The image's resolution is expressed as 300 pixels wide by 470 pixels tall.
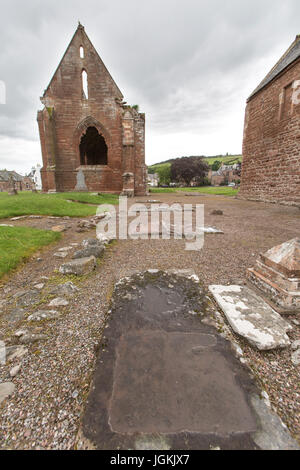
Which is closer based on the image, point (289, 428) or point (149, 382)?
point (289, 428)

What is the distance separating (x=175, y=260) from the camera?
3.34m

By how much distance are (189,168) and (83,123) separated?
4282 cm

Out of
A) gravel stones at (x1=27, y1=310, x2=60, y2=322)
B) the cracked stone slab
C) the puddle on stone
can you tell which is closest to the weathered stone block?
gravel stones at (x1=27, y1=310, x2=60, y2=322)

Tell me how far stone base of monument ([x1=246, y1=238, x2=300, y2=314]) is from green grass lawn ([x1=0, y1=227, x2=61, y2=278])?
3.48 meters

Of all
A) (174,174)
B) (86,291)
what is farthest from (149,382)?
(174,174)

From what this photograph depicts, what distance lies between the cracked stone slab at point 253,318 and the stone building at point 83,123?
1343 centimetres

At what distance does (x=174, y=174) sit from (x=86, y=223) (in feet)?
175

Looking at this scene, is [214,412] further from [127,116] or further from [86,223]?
[127,116]

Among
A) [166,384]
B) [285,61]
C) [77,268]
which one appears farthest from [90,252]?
[285,61]

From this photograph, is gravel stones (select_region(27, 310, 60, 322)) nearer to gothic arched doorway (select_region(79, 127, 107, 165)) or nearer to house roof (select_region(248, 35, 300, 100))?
house roof (select_region(248, 35, 300, 100))

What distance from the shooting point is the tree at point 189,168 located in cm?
5253

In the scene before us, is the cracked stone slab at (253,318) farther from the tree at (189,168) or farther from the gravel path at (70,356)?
the tree at (189,168)

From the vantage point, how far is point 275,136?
10.4 metres

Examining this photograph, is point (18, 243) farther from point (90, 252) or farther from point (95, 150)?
point (95, 150)
